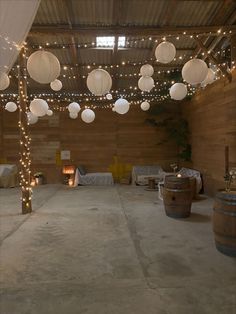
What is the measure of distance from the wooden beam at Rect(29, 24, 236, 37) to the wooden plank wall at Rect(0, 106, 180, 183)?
587 cm

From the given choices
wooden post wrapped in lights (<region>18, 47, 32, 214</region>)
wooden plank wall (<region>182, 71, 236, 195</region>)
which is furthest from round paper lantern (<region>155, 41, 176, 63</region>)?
wooden post wrapped in lights (<region>18, 47, 32, 214</region>)

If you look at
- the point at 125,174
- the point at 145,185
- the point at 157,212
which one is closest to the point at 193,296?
the point at 157,212

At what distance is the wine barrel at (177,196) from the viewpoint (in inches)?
214

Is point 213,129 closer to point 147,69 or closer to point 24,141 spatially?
point 147,69

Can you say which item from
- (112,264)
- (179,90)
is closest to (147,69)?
(179,90)

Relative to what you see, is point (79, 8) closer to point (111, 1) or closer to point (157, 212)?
point (111, 1)

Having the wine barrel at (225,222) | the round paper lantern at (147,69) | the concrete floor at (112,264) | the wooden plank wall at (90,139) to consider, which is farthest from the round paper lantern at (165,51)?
the wooden plank wall at (90,139)

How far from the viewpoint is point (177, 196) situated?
5.46m

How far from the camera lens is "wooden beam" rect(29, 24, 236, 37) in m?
5.57

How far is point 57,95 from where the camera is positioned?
37.2 feet

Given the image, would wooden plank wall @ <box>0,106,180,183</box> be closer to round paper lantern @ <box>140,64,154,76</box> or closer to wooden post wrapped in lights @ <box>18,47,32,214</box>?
wooden post wrapped in lights @ <box>18,47,32,214</box>

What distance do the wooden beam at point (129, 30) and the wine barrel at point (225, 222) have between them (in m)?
3.36

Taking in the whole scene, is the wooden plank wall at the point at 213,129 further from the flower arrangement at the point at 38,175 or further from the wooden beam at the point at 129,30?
the flower arrangement at the point at 38,175

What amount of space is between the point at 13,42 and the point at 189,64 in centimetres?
263
